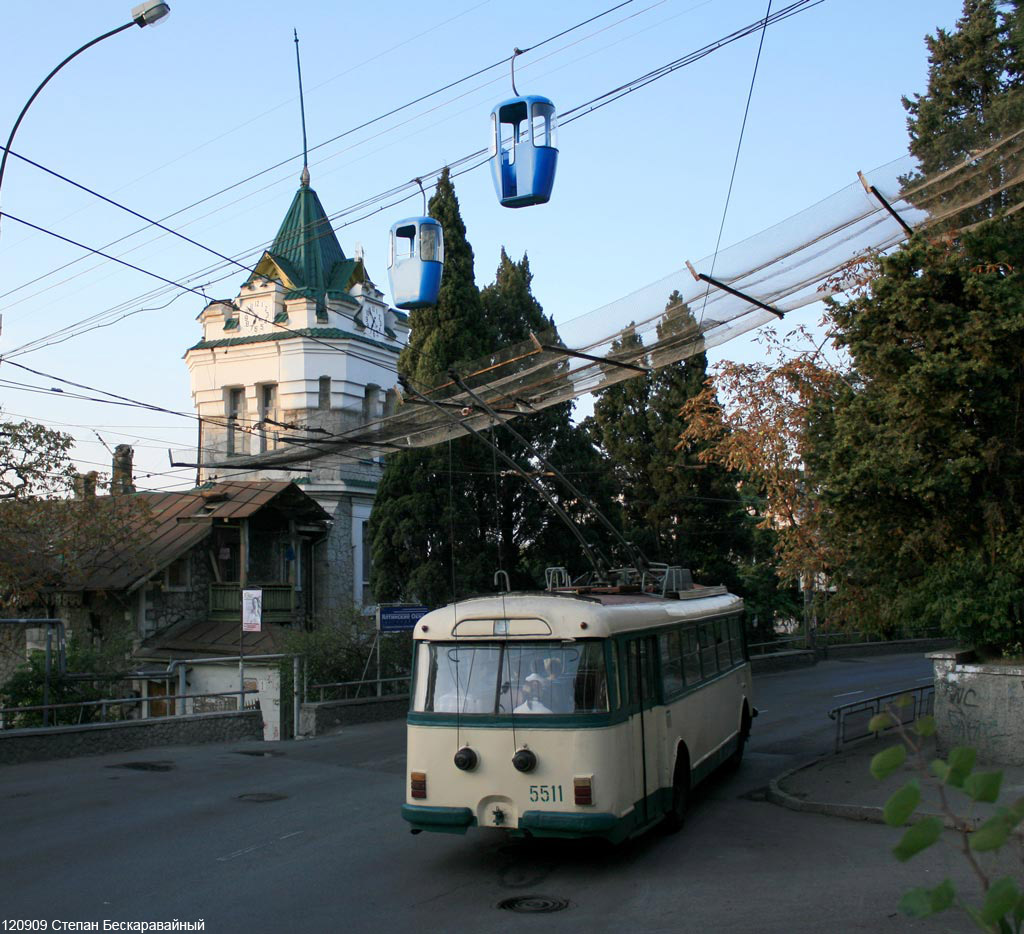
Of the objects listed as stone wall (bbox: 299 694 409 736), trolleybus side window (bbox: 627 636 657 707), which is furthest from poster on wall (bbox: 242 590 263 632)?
trolleybus side window (bbox: 627 636 657 707)

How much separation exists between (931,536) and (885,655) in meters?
30.7

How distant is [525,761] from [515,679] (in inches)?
30.8

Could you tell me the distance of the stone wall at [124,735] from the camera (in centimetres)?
1697

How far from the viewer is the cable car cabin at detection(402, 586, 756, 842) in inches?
353

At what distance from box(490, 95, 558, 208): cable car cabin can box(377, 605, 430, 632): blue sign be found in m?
12.4

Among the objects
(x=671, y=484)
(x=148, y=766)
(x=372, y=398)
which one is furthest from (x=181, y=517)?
(x=671, y=484)

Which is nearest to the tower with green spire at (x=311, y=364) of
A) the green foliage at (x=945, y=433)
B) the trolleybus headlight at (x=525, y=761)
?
the green foliage at (x=945, y=433)

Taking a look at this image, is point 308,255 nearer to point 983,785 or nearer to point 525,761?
point 525,761

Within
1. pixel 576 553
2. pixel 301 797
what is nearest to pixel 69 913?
pixel 301 797

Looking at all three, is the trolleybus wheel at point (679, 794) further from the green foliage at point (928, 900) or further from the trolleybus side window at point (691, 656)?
the green foliage at point (928, 900)

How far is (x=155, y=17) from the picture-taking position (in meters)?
12.6

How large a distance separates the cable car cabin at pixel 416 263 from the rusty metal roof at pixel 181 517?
49.8 feet

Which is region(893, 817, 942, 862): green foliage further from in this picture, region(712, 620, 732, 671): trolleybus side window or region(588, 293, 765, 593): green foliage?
region(588, 293, 765, 593): green foliage

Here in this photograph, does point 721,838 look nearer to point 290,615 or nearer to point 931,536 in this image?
point 931,536
